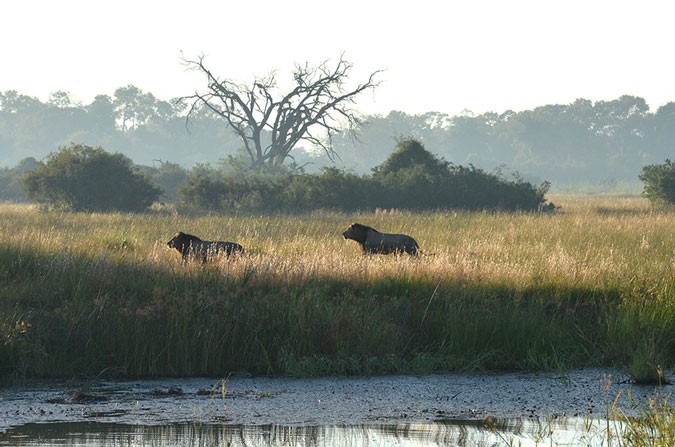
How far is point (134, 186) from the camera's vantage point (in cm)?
3719

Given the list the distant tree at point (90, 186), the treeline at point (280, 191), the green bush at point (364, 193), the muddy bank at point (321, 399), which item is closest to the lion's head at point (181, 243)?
the muddy bank at point (321, 399)

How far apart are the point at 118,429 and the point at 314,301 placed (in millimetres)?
3774

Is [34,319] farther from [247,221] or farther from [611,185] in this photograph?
[611,185]

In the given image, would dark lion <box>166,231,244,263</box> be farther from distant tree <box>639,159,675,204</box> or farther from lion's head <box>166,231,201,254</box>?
distant tree <box>639,159,675,204</box>

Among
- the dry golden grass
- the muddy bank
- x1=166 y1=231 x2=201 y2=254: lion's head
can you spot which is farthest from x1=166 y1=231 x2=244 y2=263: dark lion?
the muddy bank

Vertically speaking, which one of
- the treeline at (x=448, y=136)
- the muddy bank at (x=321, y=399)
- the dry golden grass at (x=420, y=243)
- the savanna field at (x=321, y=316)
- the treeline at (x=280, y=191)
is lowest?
the muddy bank at (x=321, y=399)

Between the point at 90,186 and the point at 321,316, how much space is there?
28.1 meters

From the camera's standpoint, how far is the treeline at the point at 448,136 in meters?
136

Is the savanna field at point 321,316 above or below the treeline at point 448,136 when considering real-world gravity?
below

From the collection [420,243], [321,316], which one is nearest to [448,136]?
[420,243]

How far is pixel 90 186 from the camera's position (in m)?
37.1

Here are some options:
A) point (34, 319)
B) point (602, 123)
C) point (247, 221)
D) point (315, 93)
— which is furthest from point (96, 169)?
point (602, 123)

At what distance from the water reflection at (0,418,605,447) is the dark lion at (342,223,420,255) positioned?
9472mm

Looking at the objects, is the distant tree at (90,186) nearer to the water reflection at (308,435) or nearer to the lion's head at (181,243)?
the lion's head at (181,243)
